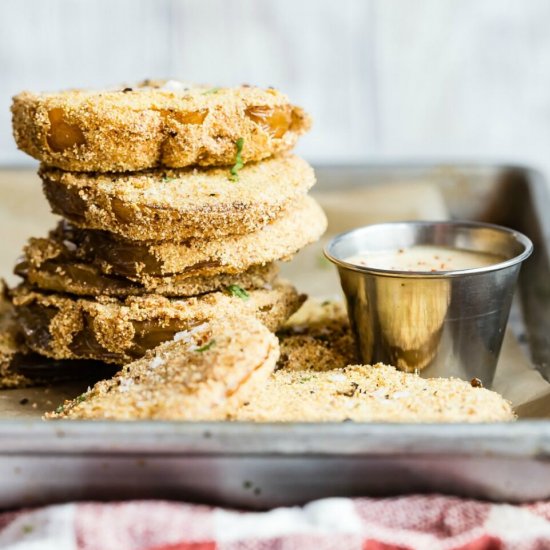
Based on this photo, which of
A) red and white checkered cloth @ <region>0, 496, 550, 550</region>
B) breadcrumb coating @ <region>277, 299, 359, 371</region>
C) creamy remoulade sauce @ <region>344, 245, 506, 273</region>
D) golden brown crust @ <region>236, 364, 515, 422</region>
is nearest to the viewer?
red and white checkered cloth @ <region>0, 496, 550, 550</region>

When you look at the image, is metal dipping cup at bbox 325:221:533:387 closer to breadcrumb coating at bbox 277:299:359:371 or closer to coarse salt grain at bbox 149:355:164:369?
breadcrumb coating at bbox 277:299:359:371

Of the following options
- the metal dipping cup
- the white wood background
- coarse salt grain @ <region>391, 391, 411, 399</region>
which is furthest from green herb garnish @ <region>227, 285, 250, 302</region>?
the white wood background

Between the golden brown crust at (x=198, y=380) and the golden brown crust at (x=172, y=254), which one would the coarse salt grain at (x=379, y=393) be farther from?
the golden brown crust at (x=172, y=254)

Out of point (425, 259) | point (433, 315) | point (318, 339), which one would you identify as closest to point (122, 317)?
point (318, 339)

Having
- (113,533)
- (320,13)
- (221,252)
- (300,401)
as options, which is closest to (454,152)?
(320,13)

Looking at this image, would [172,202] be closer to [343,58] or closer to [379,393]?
[379,393]
